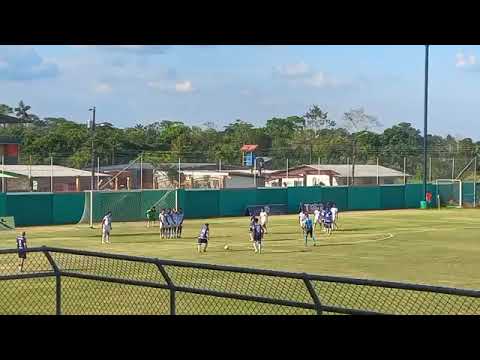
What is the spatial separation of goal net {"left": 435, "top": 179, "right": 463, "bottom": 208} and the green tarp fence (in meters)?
0.09

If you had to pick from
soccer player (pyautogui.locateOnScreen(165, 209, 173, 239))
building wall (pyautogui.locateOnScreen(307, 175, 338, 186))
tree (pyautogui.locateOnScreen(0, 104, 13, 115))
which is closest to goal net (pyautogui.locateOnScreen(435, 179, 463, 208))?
building wall (pyautogui.locateOnScreen(307, 175, 338, 186))

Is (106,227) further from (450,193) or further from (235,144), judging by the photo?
(235,144)

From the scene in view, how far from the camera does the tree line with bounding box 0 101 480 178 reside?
90.2 m

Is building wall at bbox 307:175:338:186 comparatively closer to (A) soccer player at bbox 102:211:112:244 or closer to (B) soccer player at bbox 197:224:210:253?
(A) soccer player at bbox 102:211:112:244

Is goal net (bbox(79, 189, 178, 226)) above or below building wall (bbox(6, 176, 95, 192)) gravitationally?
below

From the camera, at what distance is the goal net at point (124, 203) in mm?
49750

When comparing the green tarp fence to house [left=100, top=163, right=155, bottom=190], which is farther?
house [left=100, top=163, right=155, bottom=190]

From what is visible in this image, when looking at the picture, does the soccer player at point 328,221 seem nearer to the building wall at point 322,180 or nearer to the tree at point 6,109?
the building wall at point 322,180

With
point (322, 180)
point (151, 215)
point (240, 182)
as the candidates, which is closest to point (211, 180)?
point (240, 182)
